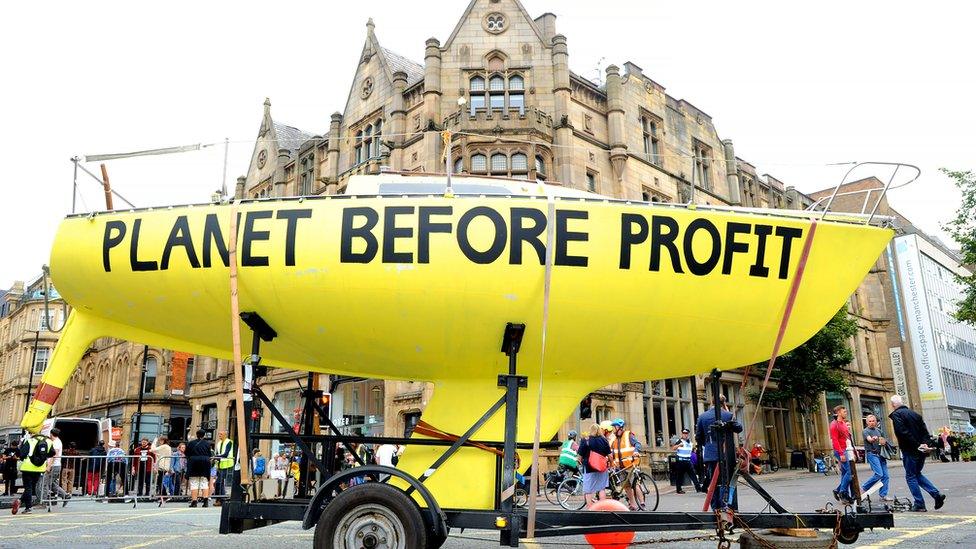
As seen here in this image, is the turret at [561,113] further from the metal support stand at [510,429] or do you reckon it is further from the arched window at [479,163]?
the metal support stand at [510,429]

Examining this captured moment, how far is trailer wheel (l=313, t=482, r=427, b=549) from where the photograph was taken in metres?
4.98

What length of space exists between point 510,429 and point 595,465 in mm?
6462

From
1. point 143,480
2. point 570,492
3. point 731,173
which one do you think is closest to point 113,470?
point 143,480

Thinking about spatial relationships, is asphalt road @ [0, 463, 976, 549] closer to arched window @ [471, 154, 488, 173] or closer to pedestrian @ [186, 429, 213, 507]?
pedestrian @ [186, 429, 213, 507]

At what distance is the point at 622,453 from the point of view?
1296cm

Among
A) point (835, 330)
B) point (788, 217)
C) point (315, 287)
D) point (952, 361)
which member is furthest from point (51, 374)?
point (952, 361)

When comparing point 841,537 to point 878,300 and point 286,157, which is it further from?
point 878,300

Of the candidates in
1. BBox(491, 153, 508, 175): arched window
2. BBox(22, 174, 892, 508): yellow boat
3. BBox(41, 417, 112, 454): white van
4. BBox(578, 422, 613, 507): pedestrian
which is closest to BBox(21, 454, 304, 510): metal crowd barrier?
BBox(41, 417, 112, 454): white van

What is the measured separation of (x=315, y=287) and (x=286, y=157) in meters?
31.3

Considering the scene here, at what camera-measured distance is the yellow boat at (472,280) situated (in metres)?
5.49

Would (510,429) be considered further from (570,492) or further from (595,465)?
(570,492)

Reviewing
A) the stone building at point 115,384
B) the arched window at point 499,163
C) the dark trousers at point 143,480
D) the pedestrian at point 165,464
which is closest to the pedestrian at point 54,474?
the dark trousers at point 143,480

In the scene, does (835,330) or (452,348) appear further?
(835,330)

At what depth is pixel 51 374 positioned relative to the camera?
5992mm
